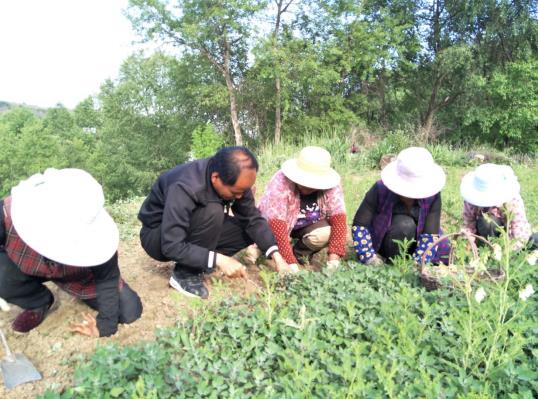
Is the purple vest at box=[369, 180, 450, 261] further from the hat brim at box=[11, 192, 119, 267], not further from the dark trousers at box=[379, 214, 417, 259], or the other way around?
the hat brim at box=[11, 192, 119, 267]

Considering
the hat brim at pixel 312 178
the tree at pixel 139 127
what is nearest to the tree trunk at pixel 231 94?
the tree at pixel 139 127

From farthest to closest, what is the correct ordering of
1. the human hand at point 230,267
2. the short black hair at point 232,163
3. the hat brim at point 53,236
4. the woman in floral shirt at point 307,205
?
the woman in floral shirt at point 307,205 → the human hand at point 230,267 → the short black hair at point 232,163 → the hat brim at point 53,236

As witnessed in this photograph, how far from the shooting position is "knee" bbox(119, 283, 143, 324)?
95.9 inches

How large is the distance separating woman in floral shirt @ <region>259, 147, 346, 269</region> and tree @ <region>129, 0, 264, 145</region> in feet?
60.4

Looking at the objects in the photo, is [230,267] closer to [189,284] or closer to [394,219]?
[189,284]

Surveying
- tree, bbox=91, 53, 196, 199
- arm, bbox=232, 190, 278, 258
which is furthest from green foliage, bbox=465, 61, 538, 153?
arm, bbox=232, 190, 278, 258

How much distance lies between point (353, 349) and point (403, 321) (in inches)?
13.8

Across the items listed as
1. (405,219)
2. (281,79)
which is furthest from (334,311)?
(281,79)

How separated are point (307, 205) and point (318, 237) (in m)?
0.27

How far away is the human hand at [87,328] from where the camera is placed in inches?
91.4

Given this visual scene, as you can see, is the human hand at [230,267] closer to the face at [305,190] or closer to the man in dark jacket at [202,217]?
the man in dark jacket at [202,217]

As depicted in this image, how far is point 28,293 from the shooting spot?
2.43 metres

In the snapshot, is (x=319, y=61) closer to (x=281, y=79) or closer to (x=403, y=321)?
(x=281, y=79)

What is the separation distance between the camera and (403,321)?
2.10m
